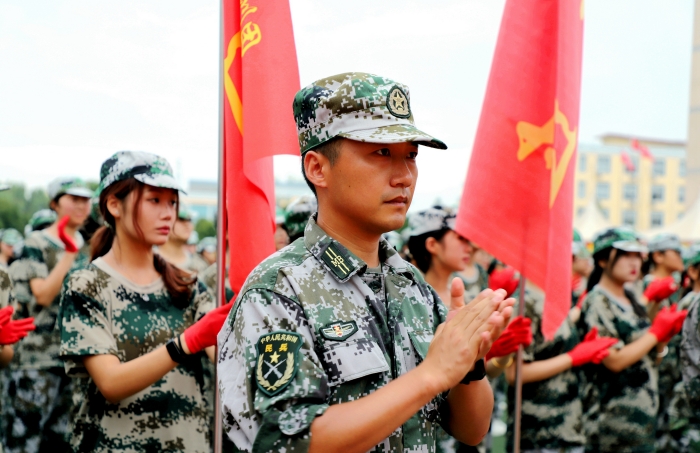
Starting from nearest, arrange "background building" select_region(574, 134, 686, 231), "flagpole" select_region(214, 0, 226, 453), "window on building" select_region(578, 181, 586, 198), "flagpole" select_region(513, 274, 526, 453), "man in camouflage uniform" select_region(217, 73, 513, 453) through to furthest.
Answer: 1. "man in camouflage uniform" select_region(217, 73, 513, 453)
2. "flagpole" select_region(214, 0, 226, 453)
3. "flagpole" select_region(513, 274, 526, 453)
4. "window on building" select_region(578, 181, 586, 198)
5. "background building" select_region(574, 134, 686, 231)

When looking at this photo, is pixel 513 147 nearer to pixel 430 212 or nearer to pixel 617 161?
pixel 430 212

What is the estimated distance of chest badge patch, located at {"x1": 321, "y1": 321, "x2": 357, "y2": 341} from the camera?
72.4 inches

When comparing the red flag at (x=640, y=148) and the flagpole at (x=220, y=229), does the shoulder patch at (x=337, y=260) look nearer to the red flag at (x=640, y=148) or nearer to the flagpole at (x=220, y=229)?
the flagpole at (x=220, y=229)

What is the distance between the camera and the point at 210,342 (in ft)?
10.6

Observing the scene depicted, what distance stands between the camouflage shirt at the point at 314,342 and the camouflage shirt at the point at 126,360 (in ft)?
5.07

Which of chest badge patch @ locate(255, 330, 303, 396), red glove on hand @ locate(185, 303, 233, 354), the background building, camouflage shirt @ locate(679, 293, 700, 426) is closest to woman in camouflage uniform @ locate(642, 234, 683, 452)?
camouflage shirt @ locate(679, 293, 700, 426)

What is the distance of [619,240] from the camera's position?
6.03m

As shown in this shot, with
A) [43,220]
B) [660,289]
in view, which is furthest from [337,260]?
[43,220]

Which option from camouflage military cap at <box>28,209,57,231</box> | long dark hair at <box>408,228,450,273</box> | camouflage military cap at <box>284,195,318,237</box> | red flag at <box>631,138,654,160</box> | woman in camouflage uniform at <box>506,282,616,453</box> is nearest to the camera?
camouflage military cap at <box>284,195,318,237</box>

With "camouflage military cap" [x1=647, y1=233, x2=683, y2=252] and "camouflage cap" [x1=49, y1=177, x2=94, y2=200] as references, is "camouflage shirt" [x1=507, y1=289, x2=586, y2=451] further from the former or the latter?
"camouflage military cap" [x1=647, y1=233, x2=683, y2=252]

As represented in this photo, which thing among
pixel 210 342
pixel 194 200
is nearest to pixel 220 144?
pixel 210 342

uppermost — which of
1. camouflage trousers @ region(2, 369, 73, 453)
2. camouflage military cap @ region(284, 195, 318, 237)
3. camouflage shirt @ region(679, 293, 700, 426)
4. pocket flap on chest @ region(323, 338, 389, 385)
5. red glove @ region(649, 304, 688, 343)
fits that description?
camouflage military cap @ region(284, 195, 318, 237)

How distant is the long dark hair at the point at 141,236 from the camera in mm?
3582

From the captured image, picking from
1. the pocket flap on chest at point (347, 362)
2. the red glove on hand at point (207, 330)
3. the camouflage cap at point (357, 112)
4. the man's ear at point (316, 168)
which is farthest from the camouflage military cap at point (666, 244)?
the pocket flap on chest at point (347, 362)
